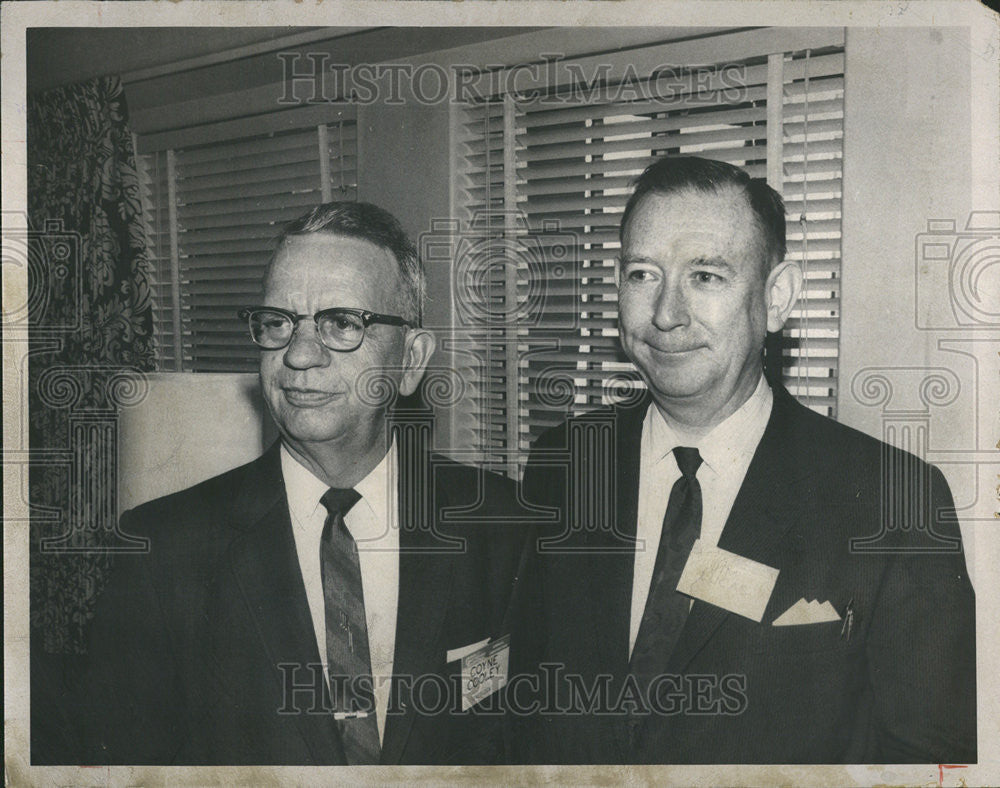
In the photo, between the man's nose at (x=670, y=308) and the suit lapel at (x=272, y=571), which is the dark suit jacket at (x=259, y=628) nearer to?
the suit lapel at (x=272, y=571)

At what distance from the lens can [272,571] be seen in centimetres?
131

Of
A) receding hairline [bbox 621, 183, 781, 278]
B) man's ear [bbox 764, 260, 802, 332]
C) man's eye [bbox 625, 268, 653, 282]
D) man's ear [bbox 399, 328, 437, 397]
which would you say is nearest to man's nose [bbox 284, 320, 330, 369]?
man's ear [bbox 399, 328, 437, 397]

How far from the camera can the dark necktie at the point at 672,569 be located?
1271 millimetres

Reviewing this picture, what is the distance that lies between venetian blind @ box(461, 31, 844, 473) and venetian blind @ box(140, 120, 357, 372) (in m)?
0.25

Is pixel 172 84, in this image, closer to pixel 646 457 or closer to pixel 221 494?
pixel 221 494

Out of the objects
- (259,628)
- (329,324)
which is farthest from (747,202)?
(259,628)

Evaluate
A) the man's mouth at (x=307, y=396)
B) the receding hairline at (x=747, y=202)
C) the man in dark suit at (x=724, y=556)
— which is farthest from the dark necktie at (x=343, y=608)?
the receding hairline at (x=747, y=202)

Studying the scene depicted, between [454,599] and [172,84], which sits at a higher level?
[172,84]

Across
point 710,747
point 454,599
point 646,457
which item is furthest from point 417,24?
point 710,747

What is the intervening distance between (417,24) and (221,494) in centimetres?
84

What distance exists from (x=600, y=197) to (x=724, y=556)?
60cm

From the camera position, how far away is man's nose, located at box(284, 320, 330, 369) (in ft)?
4.15

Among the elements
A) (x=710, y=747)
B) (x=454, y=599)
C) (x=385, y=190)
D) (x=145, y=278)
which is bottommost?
(x=710, y=747)

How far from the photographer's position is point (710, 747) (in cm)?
131
